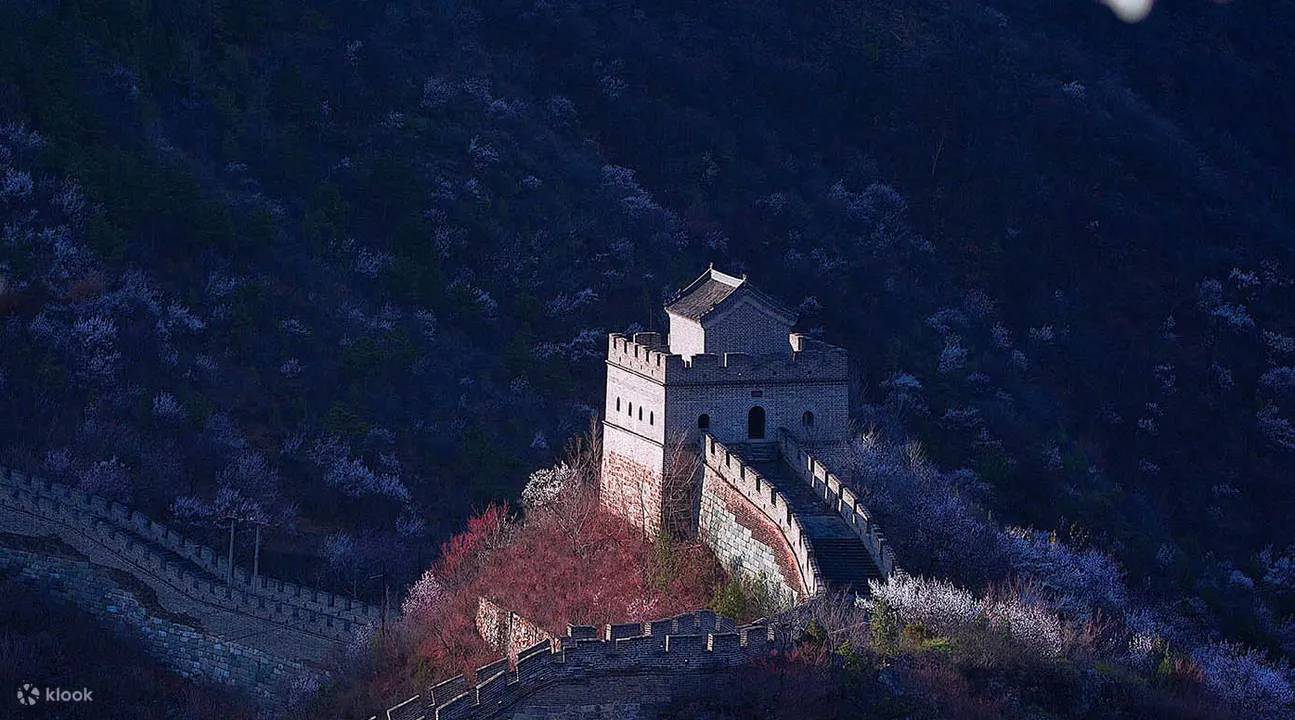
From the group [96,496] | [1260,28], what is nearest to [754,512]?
[96,496]

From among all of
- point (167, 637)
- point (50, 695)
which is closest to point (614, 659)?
point (50, 695)

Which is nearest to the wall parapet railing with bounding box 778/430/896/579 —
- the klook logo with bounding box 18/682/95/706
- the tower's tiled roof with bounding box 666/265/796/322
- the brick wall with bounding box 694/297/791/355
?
the brick wall with bounding box 694/297/791/355

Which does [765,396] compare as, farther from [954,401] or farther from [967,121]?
[967,121]

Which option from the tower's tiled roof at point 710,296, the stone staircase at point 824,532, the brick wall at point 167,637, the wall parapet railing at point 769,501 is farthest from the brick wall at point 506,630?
the tower's tiled roof at point 710,296

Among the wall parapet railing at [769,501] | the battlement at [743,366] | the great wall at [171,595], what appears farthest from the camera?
the great wall at [171,595]

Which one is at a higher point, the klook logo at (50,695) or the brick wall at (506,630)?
the brick wall at (506,630)

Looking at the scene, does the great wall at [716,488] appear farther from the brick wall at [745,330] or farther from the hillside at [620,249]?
the hillside at [620,249]
